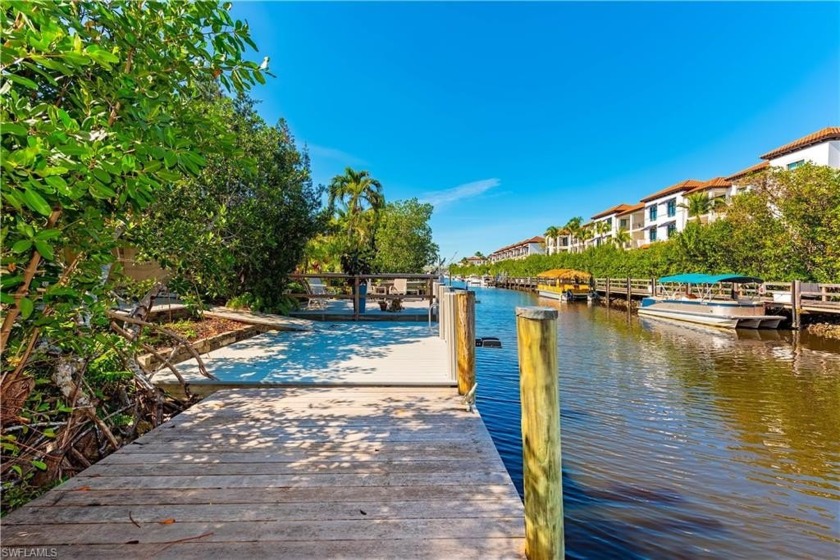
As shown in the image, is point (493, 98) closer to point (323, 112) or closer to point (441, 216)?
point (441, 216)

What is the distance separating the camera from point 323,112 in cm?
2000

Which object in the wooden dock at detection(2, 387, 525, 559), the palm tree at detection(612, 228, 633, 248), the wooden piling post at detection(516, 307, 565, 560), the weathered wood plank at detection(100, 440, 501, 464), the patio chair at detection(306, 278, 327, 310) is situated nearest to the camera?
the wooden piling post at detection(516, 307, 565, 560)

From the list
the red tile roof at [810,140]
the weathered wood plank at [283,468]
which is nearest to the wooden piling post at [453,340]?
the weathered wood plank at [283,468]

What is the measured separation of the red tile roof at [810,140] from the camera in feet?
89.9

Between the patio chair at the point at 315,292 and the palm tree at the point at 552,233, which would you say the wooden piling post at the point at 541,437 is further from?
the palm tree at the point at 552,233

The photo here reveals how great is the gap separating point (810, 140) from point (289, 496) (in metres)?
40.3

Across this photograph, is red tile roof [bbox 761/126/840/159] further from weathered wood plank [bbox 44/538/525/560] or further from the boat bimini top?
weathered wood plank [bbox 44/538/525/560]

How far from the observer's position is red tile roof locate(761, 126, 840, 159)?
27.4 meters

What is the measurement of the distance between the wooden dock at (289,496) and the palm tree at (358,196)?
97.7ft

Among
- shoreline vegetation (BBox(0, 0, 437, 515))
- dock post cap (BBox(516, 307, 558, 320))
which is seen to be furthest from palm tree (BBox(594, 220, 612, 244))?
dock post cap (BBox(516, 307, 558, 320))

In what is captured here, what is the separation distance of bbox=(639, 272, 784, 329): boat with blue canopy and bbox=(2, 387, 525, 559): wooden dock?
62.0 ft

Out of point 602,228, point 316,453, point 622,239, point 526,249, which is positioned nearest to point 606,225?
point 602,228

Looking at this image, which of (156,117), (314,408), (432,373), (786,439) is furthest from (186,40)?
(786,439)

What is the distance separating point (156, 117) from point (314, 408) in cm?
298
